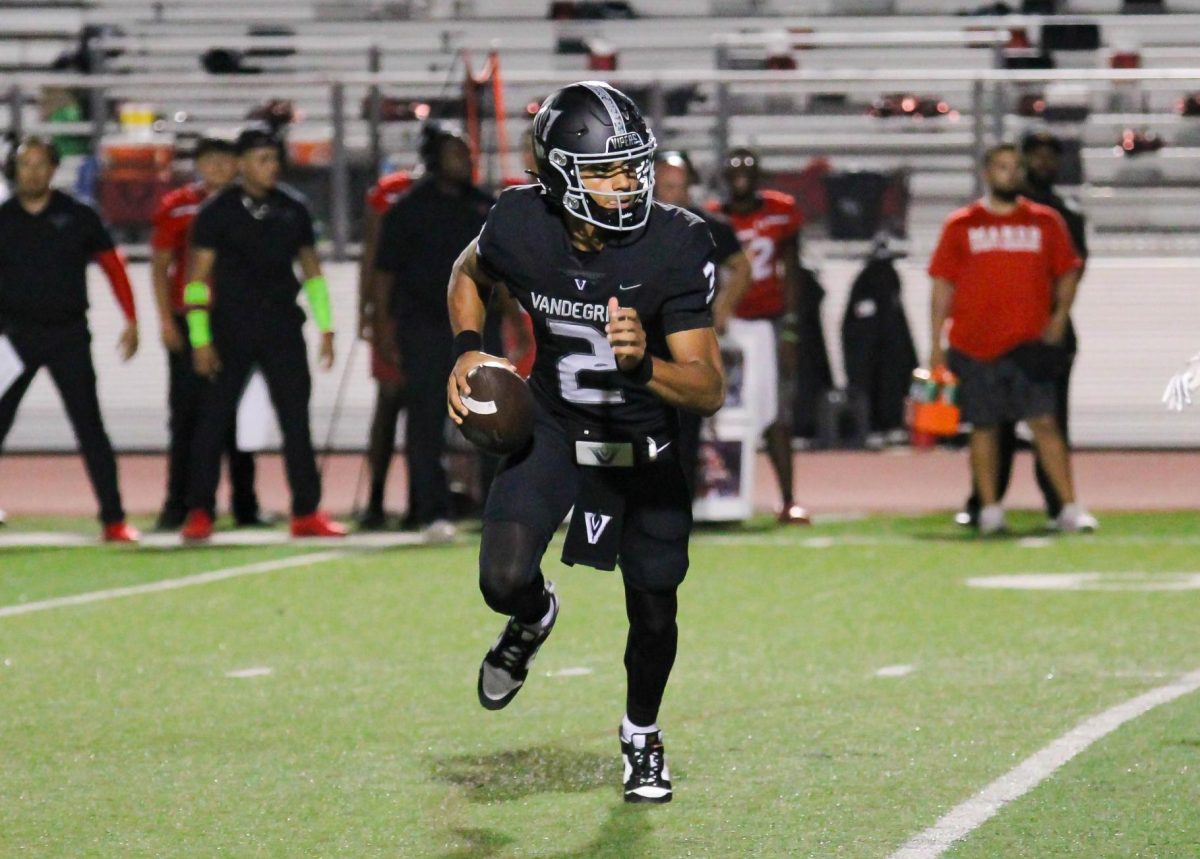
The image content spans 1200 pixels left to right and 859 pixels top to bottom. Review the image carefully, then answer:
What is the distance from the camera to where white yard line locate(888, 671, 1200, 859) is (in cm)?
477

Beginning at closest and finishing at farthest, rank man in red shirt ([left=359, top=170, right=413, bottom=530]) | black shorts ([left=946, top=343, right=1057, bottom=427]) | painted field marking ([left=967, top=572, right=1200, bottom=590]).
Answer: painted field marking ([left=967, top=572, right=1200, bottom=590]) → black shorts ([left=946, top=343, right=1057, bottom=427]) → man in red shirt ([left=359, top=170, right=413, bottom=530])

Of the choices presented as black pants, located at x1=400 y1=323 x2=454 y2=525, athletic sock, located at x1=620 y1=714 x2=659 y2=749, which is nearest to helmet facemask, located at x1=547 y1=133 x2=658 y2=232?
athletic sock, located at x1=620 y1=714 x2=659 y2=749

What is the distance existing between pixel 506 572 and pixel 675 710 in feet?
4.60

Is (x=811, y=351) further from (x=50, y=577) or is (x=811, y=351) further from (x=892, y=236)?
(x=50, y=577)

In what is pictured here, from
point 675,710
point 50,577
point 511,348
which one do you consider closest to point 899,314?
point 511,348

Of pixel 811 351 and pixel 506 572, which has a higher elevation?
pixel 506 572

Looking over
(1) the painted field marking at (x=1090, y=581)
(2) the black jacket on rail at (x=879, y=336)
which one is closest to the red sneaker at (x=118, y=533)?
(1) the painted field marking at (x=1090, y=581)

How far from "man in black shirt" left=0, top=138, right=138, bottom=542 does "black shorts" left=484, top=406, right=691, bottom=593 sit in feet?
19.3

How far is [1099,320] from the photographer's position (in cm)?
1636

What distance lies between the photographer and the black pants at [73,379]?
35.3 feet

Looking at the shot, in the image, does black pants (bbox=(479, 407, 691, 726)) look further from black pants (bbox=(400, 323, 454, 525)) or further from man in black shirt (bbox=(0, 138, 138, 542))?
man in black shirt (bbox=(0, 138, 138, 542))

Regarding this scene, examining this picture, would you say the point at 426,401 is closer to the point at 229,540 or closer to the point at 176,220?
the point at 229,540

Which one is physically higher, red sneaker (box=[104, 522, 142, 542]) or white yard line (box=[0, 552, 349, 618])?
white yard line (box=[0, 552, 349, 618])

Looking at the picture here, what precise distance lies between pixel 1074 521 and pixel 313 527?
156 inches
